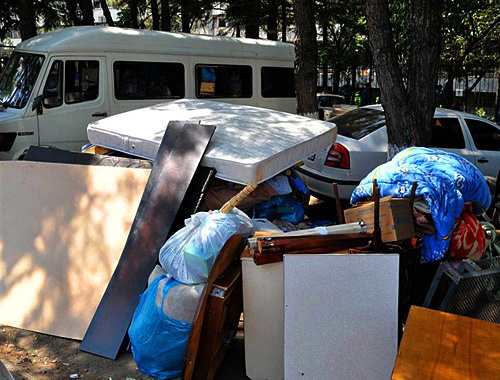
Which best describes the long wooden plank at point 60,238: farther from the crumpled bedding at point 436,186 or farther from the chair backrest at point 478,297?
the chair backrest at point 478,297

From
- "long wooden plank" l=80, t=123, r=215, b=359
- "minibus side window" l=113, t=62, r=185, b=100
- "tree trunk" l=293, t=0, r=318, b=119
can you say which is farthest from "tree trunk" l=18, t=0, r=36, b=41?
"long wooden plank" l=80, t=123, r=215, b=359

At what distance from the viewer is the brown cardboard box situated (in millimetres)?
4148

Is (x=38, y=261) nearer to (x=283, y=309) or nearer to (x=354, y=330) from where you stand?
(x=283, y=309)

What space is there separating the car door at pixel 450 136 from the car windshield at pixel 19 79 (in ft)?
18.6

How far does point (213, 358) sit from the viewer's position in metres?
3.91

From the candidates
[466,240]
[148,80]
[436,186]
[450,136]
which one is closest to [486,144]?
[450,136]

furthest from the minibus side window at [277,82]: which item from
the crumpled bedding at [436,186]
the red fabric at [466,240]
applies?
the red fabric at [466,240]

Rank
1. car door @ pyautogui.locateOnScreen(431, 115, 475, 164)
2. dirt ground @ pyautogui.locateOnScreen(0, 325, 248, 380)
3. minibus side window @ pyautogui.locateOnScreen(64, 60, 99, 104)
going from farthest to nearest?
minibus side window @ pyautogui.locateOnScreen(64, 60, 99, 104) → car door @ pyautogui.locateOnScreen(431, 115, 475, 164) → dirt ground @ pyautogui.locateOnScreen(0, 325, 248, 380)

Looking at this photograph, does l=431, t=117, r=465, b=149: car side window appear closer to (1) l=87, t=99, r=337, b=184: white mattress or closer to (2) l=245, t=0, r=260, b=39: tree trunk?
(1) l=87, t=99, r=337, b=184: white mattress

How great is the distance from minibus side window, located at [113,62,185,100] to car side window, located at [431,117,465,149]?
13.6ft

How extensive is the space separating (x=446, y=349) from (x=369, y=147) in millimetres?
5300

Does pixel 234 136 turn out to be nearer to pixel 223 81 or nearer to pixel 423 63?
pixel 423 63

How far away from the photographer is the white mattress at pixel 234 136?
4.85 m

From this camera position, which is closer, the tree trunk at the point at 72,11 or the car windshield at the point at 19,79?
the car windshield at the point at 19,79
